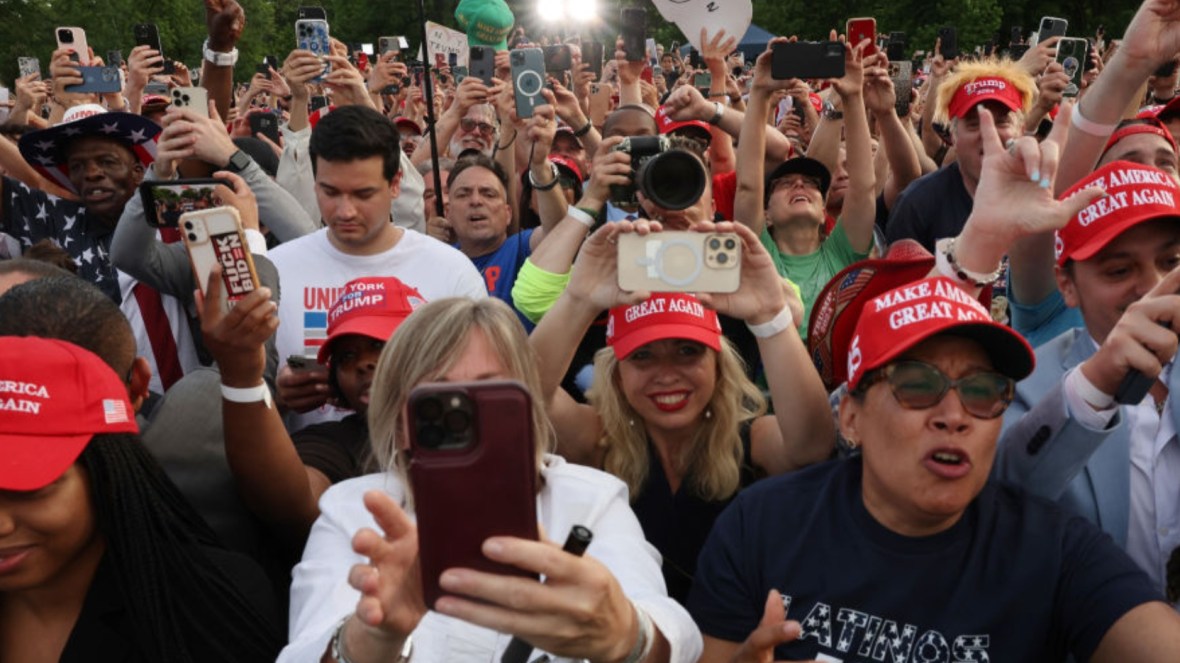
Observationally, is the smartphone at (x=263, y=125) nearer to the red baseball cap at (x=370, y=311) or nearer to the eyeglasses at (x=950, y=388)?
the red baseball cap at (x=370, y=311)

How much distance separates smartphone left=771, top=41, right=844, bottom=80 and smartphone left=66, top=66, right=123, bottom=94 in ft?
15.2

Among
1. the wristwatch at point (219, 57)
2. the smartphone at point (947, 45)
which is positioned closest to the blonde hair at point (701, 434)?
the wristwatch at point (219, 57)

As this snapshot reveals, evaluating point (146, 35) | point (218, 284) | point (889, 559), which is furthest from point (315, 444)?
point (146, 35)

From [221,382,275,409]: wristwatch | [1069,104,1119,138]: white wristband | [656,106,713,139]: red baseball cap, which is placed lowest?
[221,382,275,409]: wristwatch

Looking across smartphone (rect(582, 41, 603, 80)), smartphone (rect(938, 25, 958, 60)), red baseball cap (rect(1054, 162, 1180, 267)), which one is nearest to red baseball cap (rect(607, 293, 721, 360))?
red baseball cap (rect(1054, 162, 1180, 267))

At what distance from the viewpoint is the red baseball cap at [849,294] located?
2.69 metres

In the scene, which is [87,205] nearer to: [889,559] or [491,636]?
[491,636]

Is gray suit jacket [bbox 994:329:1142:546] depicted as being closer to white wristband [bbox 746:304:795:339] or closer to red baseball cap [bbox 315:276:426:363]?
white wristband [bbox 746:304:795:339]

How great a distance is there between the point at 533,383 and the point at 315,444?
0.86 meters

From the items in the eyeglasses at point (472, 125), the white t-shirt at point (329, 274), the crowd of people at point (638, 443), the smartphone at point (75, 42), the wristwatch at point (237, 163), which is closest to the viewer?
the crowd of people at point (638, 443)

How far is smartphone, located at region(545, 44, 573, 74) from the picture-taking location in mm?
5879

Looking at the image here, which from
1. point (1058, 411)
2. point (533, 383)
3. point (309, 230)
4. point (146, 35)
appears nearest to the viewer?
point (1058, 411)

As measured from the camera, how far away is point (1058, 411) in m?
2.03

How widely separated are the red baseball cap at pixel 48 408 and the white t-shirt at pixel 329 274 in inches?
63.4
